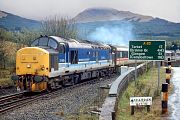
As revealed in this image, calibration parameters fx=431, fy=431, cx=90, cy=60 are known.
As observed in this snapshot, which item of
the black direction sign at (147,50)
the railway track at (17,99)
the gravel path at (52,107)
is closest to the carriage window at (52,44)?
the railway track at (17,99)

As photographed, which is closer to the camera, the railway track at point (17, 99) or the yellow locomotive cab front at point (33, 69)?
the railway track at point (17, 99)

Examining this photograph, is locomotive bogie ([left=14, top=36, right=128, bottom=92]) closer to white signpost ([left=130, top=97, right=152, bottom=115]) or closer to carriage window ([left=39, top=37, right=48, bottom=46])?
carriage window ([left=39, top=37, right=48, bottom=46])

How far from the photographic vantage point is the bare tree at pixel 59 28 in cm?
5797

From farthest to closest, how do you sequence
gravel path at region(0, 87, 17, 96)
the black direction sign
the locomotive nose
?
gravel path at region(0, 87, 17, 96), the locomotive nose, the black direction sign

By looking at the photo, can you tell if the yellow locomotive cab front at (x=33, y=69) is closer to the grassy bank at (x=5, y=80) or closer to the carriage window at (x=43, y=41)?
the carriage window at (x=43, y=41)

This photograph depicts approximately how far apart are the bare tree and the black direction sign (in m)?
34.0

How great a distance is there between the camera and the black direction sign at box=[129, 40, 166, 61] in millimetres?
21658

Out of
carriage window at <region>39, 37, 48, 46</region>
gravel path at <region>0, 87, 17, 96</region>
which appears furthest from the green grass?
carriage window at <region>39, 37, 48, 46</region>

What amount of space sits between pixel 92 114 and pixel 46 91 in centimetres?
1017

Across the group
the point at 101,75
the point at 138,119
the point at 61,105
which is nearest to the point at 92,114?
the point at 138,119

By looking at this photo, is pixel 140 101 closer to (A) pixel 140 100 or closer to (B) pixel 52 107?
(A) pixel 140 100

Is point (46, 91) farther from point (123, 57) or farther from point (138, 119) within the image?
point (123, 57)

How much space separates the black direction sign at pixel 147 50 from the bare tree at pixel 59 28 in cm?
3397

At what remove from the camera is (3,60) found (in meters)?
39.8
